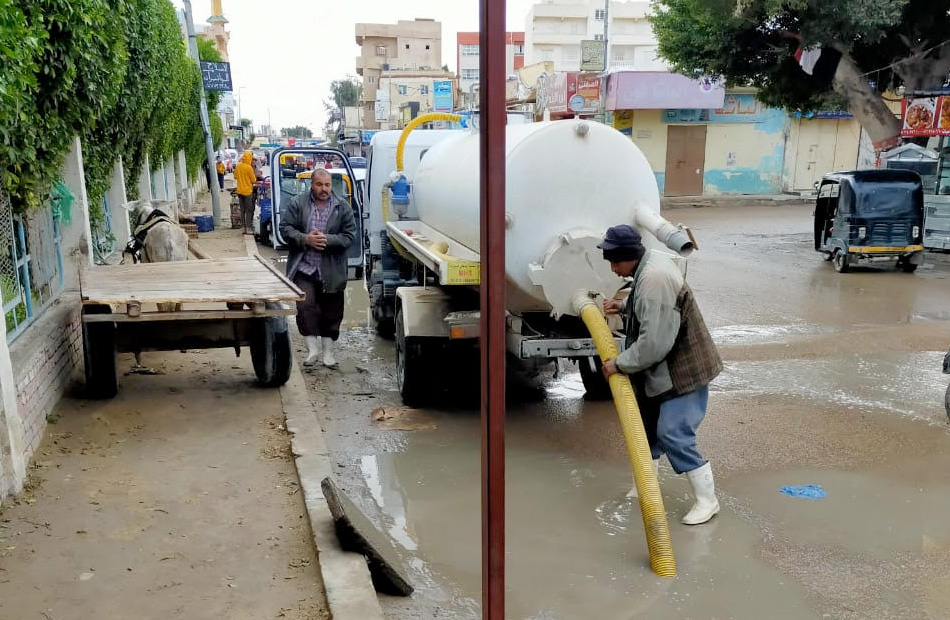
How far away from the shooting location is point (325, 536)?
4.18 metres

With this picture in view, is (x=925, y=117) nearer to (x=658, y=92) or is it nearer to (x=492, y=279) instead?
(x=658, y=92)

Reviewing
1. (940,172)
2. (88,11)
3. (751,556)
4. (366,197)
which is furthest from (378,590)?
(940,172)

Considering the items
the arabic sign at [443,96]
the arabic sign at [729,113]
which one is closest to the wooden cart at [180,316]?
the arabic sign at [729,113]

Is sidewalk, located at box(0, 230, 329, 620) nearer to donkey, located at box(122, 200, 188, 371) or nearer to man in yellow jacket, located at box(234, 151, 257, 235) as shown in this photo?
donkey, located at box(122, 200, 188, 371)

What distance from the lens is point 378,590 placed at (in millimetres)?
3998

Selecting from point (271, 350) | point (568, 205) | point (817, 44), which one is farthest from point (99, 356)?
point (817, 44)

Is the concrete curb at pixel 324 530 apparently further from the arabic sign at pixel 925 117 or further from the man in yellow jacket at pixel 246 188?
the arabic sign at pixel 925 117

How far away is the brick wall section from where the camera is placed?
5.19m

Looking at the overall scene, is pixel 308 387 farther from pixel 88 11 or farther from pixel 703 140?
pixel 703 140

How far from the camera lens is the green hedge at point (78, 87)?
4.91 m

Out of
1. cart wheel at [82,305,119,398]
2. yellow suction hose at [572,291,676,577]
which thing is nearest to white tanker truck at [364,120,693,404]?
yellow suction hose at [572,291,676,577]

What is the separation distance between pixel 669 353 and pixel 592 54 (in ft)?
84.6

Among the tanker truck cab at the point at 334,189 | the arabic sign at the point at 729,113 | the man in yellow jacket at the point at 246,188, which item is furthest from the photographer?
the arabic sign at the point at 729,113

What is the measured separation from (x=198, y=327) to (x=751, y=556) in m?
4.40
